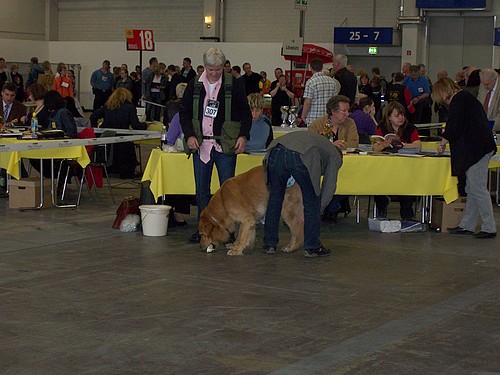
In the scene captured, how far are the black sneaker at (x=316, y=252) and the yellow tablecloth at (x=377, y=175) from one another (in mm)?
1034

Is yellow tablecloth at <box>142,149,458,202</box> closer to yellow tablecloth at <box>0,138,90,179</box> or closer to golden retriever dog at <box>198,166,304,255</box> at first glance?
golden retriever dog at <box>198,166,304,255</box>

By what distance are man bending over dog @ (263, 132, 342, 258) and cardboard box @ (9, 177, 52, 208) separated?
3152mm

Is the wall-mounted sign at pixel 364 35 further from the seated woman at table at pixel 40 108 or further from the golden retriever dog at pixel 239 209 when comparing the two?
the golden retriever dog at pixel 239 209

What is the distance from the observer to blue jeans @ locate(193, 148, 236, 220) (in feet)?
24.6

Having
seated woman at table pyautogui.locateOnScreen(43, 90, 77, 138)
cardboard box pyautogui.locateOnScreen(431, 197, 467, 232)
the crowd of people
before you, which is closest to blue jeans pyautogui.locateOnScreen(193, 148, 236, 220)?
the crowd of people

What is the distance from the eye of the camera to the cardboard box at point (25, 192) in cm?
931

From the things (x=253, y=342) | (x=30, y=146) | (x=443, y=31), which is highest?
(x=443, y=31)

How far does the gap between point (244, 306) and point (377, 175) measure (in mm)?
2988

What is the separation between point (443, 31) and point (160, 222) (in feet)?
57.0

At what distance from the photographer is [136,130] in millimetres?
11672

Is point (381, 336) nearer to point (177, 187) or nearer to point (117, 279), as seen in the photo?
point (117, 279)

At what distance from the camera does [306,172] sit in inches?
270

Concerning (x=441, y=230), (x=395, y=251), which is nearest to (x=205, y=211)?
(x=395, y=251)

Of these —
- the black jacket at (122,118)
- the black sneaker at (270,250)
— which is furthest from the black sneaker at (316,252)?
the black jacket at (122,118)
